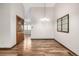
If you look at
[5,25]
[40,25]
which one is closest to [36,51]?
[5,25]

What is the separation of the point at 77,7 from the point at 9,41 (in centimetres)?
327

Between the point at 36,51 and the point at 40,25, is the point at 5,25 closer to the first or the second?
the point at 36,51

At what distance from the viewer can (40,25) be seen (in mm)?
8859

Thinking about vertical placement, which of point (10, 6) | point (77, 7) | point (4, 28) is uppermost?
point (10, 6)

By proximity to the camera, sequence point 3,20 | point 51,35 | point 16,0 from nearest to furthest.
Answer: point 16,0
point 3,20
point 51,35

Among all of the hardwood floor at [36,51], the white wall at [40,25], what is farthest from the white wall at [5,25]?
the white wall at [40,25]

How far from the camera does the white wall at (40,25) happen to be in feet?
28.7

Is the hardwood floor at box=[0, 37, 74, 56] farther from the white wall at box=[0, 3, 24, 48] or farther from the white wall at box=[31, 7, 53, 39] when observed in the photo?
the white wall at box=[31, 7, 53, 39]

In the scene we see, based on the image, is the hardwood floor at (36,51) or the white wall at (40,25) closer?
the hardwood floor at (36,51)

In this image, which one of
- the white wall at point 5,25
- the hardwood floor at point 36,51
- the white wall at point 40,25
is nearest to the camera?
the hardwood floor at point 36,51

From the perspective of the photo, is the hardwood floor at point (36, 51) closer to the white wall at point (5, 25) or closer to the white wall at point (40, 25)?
the white wall at point (5, 25)

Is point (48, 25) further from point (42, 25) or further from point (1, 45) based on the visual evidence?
point (1, 45)

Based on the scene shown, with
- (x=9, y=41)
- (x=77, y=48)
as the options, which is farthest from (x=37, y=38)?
(x=77, y=48)

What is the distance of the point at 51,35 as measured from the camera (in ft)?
28.7
